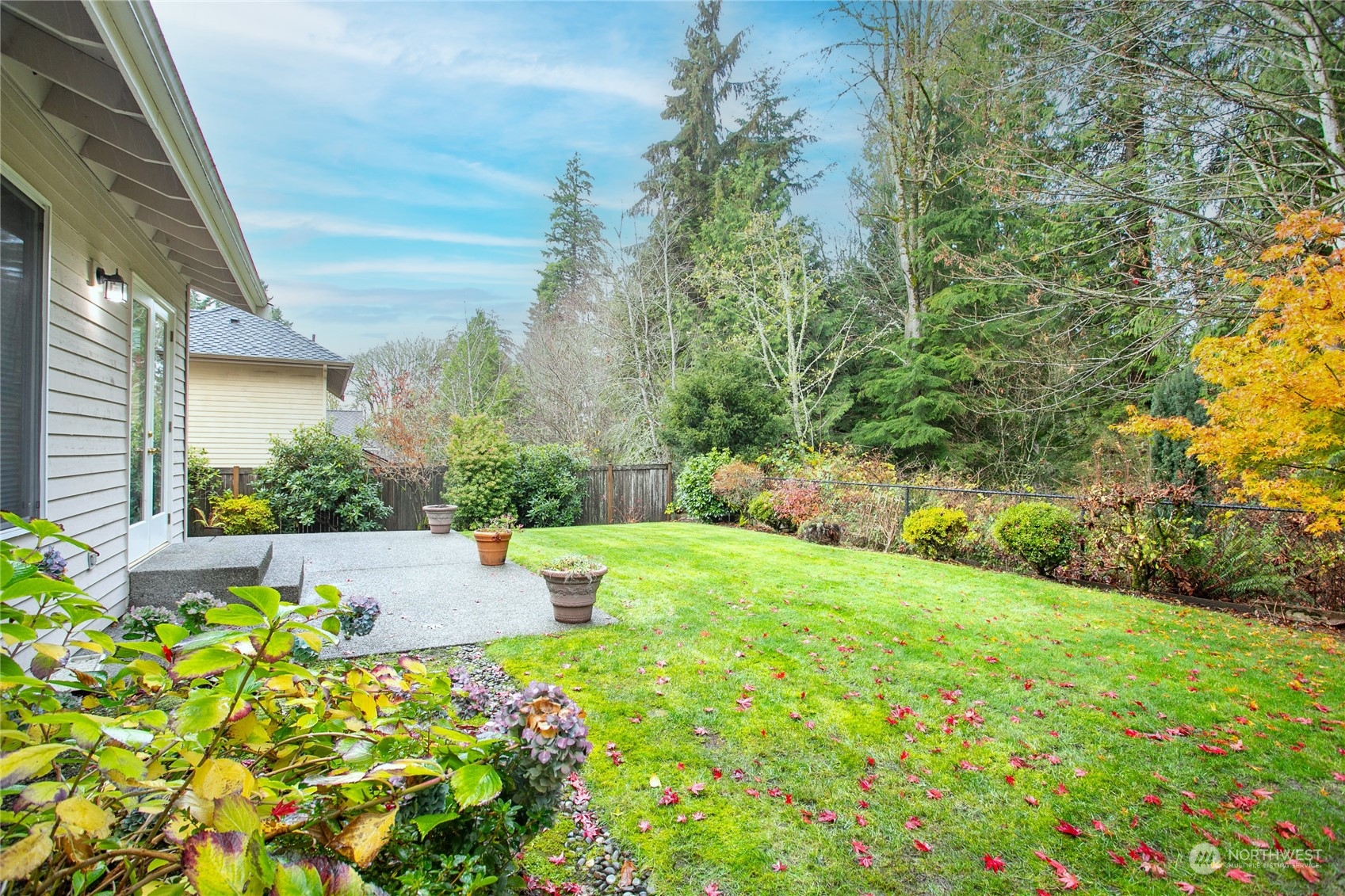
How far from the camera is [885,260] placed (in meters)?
16.6

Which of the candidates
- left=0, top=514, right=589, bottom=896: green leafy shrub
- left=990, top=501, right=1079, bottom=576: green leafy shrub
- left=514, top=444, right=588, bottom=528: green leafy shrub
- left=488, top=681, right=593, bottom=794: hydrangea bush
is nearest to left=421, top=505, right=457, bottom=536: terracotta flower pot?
left=514, top=444, right=588, bottom=528: green leafy shrub

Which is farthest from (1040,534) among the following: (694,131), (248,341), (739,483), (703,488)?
(694,131)

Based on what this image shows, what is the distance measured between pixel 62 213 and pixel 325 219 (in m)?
13.8

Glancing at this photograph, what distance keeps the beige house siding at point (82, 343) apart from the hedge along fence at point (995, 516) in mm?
8197

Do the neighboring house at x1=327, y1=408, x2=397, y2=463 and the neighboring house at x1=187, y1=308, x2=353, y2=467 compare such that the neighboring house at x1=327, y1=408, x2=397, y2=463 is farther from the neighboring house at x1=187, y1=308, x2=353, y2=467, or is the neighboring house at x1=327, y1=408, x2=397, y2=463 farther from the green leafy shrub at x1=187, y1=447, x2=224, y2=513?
the green leafy shrub at x1=187, y1=447, x2=224, y2=513

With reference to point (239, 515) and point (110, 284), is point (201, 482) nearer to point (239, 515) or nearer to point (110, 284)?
point (239, 515)

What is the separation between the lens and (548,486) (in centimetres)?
1193

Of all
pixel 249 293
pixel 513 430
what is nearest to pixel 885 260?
pixel 513 430

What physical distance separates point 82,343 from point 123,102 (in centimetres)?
194

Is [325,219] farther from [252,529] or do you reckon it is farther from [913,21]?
[913,21]

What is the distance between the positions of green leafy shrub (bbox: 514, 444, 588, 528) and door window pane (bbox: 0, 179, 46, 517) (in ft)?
27.8

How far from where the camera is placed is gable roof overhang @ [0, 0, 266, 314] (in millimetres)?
1983

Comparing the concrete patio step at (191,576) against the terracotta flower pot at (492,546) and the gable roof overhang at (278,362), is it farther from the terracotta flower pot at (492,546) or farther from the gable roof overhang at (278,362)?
the gable roof overhang at (278,362)

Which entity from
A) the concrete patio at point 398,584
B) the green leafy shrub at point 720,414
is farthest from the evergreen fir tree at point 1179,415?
the concrete patio at point 398,584
